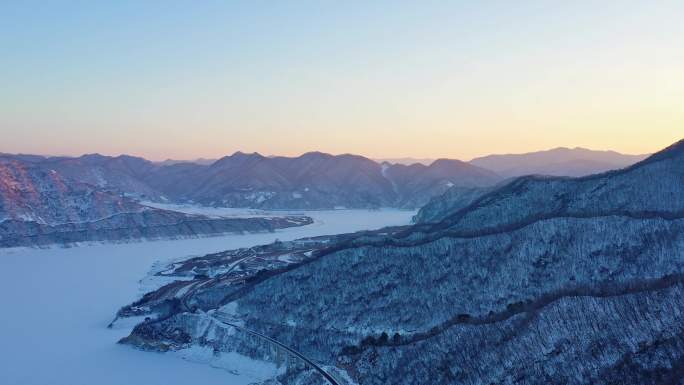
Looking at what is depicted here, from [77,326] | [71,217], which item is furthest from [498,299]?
[71,217]

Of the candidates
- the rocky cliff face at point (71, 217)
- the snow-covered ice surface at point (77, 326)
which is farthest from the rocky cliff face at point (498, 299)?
the rocky cliff face at point (71, 217)

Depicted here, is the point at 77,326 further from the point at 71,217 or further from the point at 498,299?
the point at 71,217

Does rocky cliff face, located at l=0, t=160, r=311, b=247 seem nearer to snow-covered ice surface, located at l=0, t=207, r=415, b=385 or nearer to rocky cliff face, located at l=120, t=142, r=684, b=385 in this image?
snow-covered ice surface, located at l=0, t=207, r=415, b=385

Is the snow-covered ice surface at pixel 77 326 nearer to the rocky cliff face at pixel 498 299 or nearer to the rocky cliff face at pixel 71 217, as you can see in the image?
the rocky cliff face at pixel 498 299

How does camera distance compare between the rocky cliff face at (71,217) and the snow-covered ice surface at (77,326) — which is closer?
the snow-covered ice surface at (77,326)

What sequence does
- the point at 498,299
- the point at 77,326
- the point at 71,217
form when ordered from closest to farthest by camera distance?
the point at 498,299, the point at 77,326, the point at 71,217
